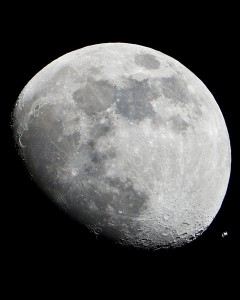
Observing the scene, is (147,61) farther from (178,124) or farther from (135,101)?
(178,124)

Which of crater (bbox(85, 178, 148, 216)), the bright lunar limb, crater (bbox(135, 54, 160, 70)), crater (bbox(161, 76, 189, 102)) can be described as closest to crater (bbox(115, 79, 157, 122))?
the bright lunar limb

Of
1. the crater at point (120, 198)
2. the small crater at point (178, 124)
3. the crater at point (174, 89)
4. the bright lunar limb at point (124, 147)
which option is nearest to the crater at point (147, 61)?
the bright lunar limb at point (124, 147)

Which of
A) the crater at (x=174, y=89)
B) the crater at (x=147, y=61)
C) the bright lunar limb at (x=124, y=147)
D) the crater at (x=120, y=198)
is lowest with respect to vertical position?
the crater at (x=120, y=198)

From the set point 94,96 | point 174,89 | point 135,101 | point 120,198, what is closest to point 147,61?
point 174,89

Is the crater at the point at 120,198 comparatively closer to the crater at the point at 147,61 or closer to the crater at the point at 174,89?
the crater at the point at 174,89

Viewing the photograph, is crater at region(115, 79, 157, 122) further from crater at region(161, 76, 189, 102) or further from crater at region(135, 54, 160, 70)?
crater at region(135, 54, 160, 70)

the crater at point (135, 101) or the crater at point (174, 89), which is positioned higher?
the crater at point (174, 89)

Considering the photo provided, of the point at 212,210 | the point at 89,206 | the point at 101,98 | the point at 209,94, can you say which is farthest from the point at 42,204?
the point at 209,94
